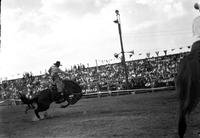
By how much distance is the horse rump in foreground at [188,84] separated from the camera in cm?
574

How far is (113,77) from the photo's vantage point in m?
35.7

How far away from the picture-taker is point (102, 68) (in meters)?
38.1

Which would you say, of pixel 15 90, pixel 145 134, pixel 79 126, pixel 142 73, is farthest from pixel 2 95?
pixel 145 134

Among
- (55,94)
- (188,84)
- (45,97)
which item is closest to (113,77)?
(55,94)

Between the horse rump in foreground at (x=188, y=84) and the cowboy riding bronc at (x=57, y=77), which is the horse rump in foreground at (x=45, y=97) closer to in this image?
the cowboy riding bronc at (x=57, y=77)

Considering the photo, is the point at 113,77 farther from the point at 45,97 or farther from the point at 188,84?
the point at 188,84

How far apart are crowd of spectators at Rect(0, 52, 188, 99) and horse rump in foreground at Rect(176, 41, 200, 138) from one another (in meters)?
20.8

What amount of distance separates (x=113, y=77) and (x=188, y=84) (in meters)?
29.8

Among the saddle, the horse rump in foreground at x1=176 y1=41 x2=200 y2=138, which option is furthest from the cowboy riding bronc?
the horse rump in foreground at x1=176 y1=41 x2=200 y2=138

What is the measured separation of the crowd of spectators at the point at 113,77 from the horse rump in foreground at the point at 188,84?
2082cm

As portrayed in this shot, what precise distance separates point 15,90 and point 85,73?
9.11m

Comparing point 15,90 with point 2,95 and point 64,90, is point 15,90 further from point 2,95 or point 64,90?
point 64,90

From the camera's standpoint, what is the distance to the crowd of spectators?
29.8 m

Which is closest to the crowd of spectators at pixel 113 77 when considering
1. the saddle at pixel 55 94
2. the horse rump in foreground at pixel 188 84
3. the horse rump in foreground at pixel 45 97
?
the horse rump in foreground at pixel 45 97
